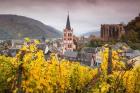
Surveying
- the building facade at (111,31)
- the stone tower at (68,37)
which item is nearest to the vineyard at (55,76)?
the stone tower at (68,37)

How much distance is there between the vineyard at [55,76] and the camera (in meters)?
30.6

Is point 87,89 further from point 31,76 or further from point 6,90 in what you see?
point 6,90

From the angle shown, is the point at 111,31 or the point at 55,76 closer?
the point at 55,76

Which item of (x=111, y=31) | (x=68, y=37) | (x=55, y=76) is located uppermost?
(x=111, y=31)

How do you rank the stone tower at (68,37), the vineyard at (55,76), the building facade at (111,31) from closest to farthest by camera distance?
the vineyard at (55,76), the stone tower at (68,37), the building facade at (111,31)

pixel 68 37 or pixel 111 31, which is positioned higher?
pixel 111 31

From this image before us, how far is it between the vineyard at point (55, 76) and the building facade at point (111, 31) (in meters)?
128

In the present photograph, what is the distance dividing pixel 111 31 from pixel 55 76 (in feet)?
463

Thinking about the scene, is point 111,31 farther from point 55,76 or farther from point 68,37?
point 55,76

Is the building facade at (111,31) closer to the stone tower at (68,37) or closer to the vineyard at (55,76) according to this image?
the stone tower at (68,37)

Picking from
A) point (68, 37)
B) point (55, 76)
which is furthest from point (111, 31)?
point (55, 76)

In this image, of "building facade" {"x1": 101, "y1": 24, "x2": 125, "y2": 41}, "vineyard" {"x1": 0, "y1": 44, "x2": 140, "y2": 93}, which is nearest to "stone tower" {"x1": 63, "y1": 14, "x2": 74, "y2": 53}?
"building facade" {"x1": 101, "y1": 24, "x2": 125, "y2": 41}

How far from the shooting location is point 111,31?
7057 inches

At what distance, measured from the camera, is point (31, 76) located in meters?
33.6
